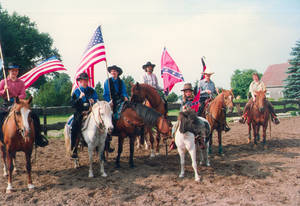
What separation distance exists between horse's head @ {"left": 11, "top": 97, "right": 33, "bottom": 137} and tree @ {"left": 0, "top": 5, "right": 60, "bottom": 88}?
2958cm

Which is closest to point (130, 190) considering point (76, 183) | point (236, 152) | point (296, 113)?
point (76, 183)

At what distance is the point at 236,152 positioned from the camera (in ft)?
27.0

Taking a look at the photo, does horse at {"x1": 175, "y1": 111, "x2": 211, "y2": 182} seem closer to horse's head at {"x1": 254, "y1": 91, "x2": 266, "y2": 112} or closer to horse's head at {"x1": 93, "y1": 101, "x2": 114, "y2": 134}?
horse's head at {"x1": 93, "y1": 101, "x2": 114, "y2": 134}

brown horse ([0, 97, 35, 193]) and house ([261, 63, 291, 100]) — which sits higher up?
house ([261, 63, 291, 100])

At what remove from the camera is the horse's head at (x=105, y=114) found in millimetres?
5391

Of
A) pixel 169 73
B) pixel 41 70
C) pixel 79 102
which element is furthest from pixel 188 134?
pixel 41 70

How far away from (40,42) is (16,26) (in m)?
3.78

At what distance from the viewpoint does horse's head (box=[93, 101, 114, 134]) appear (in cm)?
539

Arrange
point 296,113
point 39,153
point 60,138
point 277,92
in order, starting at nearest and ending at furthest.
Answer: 1. point 39,153
2. point 60,138
3. point 296,113
4. point 277,92

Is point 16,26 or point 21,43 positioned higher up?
point 16,26

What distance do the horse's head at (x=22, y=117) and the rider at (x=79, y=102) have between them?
1.38 metres

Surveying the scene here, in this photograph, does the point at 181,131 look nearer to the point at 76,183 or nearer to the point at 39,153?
the point at 76,183

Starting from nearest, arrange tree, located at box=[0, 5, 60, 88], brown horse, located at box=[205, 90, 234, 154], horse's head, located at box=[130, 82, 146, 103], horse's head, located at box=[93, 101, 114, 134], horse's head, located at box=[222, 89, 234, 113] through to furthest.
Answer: horse's head, located at box=[93, 101, 114, 134] → horse's head, located at box=[130, 82, 146, 103] → horse's head, located at box=[222, 89, 234, 113] → brown horse, located at box=[205, 90, 234, 154] → tree, located at box=[0, 5, 60, 88]

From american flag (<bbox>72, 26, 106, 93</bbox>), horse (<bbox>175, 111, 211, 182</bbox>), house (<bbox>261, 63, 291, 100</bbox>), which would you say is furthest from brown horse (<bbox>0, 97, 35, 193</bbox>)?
house (<bbox>261, 63, 291, 100</bbox>)
